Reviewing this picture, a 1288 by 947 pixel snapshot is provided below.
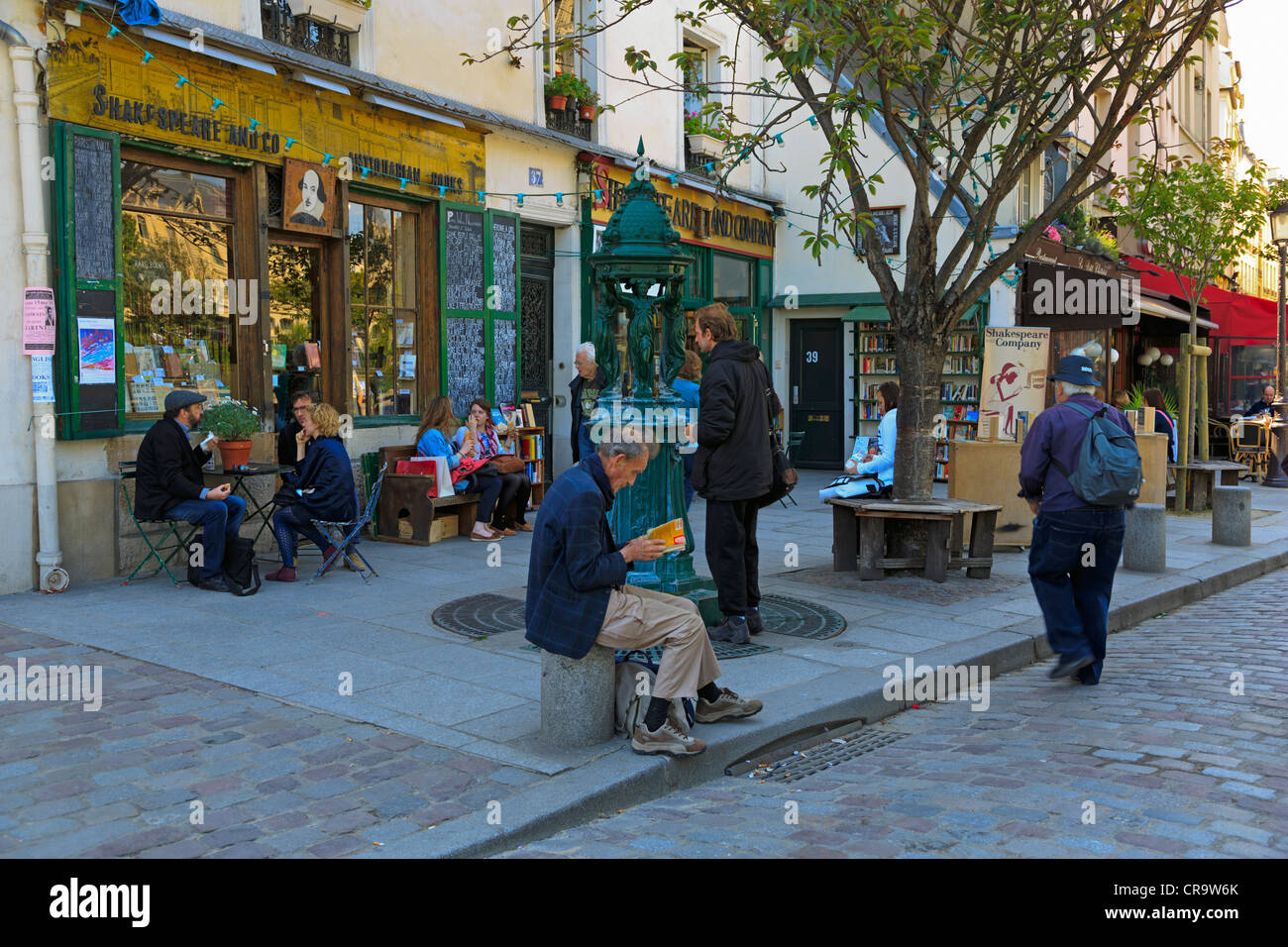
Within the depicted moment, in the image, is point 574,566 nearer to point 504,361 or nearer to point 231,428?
point 231,428

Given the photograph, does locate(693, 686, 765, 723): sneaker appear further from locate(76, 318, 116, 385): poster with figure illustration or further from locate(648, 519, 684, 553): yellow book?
locate(76, 318, 116, 385): poster with figure illustration

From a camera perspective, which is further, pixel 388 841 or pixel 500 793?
pixel 500 793

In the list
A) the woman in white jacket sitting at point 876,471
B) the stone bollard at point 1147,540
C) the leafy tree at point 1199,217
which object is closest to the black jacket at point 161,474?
the woman in white jacket sitting at point 876,471

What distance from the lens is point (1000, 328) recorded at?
13.5 meters

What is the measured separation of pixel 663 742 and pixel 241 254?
7164mm

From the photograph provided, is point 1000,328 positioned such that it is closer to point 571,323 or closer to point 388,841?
point 571,323

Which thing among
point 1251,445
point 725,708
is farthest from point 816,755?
point 1251,445

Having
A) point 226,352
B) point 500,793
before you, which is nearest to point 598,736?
point 500,793

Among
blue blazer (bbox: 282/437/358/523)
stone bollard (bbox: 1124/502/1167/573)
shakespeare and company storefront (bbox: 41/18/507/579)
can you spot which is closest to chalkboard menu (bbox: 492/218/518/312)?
shakespeare and company storefront (bbox: 41/18/507/579)

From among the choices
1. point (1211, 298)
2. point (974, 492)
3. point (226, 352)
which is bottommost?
point (974, 492)

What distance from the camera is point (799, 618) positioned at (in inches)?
313

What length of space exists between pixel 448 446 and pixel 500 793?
22.8 ft

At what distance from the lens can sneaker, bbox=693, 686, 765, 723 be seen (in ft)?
18.0

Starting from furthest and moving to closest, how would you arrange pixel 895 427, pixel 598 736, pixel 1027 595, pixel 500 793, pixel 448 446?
pixel 448 446 → pixel 895 427 → pixel 1027 595 → pixel 598 736 → pixel 500 793
